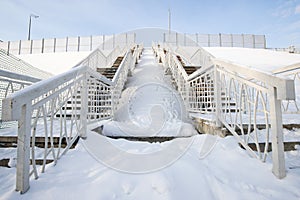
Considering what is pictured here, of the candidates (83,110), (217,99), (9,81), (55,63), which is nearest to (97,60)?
(9,81)

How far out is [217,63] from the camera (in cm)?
233

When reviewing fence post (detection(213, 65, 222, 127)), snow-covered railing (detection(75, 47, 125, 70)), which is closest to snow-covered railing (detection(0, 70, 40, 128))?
fence post (detection(213, 65, 222, 127))

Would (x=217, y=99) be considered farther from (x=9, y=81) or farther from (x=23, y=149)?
(x=9, y=81)

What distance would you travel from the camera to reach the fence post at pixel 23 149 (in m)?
1.07

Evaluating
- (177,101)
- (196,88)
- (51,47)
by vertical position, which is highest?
(51,47)

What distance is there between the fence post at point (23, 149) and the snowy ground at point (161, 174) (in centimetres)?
7

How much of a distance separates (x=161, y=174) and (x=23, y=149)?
1024 mm

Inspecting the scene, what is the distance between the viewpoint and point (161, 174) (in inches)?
54.2

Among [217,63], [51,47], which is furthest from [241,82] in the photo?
[51,47]

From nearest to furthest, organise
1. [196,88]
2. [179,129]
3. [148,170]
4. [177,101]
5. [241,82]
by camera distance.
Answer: [148,170]
[241,82]
[179,129]
[196,88]
[177,101]

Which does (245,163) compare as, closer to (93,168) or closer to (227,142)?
(227,142)

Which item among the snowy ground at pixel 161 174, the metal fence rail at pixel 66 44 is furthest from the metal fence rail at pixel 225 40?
the snowy ground at pixel 161 174

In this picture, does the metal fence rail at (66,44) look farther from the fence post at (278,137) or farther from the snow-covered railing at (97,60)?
the fence post at (278,137)

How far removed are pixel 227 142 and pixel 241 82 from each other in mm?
711
